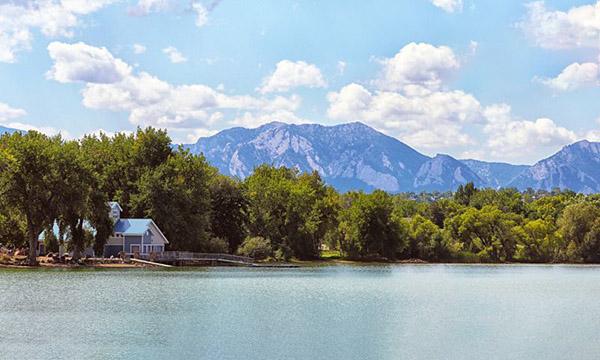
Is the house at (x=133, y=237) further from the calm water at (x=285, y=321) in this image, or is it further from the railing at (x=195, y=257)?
the calm water at (x=285, y=321)

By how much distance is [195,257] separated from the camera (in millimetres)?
100375

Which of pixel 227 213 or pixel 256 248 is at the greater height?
pixel 227 213

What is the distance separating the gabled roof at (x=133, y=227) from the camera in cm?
9894

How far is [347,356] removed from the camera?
3003 cm

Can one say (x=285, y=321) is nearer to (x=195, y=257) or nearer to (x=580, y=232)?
(x=195, y=257)

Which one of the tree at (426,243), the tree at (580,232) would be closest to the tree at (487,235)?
the tree at (426,243)

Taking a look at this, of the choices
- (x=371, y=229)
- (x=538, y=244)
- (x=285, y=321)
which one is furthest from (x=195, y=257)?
→ (x=538, y=244)

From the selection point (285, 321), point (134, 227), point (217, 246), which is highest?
point (134, 227)

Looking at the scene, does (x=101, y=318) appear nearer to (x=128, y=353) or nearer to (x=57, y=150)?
(x=128, y=353)

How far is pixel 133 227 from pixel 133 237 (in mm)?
1251

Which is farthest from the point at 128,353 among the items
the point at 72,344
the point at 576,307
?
the point at 576,307

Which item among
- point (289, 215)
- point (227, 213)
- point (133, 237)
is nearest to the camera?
A: point (133, 237)

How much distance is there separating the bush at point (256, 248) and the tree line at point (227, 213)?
18 cm

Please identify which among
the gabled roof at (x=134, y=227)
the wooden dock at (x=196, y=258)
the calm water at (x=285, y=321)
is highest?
the gabled roof at (x=134, y=227)
